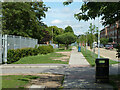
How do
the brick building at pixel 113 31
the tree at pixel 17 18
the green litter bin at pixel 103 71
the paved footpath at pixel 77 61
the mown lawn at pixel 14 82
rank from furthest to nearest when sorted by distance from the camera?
the tree at pixel 17 18, the paved footpath at pixel 77 61, the green litter bin at pixel 103 71, the brick building at pixel 113 31, the mown lawn at pixel 14 82

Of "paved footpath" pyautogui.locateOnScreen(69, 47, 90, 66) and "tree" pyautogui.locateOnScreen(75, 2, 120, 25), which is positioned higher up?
"tree" pyautogui.locateOnScreen(75, 2, 120, 25)

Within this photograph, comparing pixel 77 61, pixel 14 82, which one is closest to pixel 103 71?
pixel 14 82

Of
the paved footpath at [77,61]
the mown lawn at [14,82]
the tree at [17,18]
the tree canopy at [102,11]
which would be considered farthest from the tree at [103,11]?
the tree at [17,18]

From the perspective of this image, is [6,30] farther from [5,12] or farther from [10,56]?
[10,56]

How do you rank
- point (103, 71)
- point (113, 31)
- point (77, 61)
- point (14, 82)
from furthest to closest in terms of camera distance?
1. point (113, 31)
2. point (77, 61)
3. point (103, 71)
4. point (14, 82)

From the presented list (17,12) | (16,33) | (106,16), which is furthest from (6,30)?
(106,16)

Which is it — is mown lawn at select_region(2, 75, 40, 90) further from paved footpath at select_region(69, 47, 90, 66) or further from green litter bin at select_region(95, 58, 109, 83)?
paved footpath at select_region(69, 47, 90, 66)

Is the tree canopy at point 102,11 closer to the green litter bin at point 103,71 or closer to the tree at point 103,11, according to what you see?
the tree at point 103,11

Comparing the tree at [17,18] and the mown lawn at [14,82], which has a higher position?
the tree at [17,18]

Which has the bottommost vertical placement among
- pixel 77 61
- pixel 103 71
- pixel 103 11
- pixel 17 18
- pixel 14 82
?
pixel 77 61

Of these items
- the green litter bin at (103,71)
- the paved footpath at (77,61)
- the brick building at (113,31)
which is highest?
the brick building at (113,31)

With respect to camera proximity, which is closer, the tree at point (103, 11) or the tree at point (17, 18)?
the tree at point (103, 11)

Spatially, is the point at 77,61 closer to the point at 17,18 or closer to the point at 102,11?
the point at 102,11

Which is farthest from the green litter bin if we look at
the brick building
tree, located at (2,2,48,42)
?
tree, located at (2,2,48,42)
